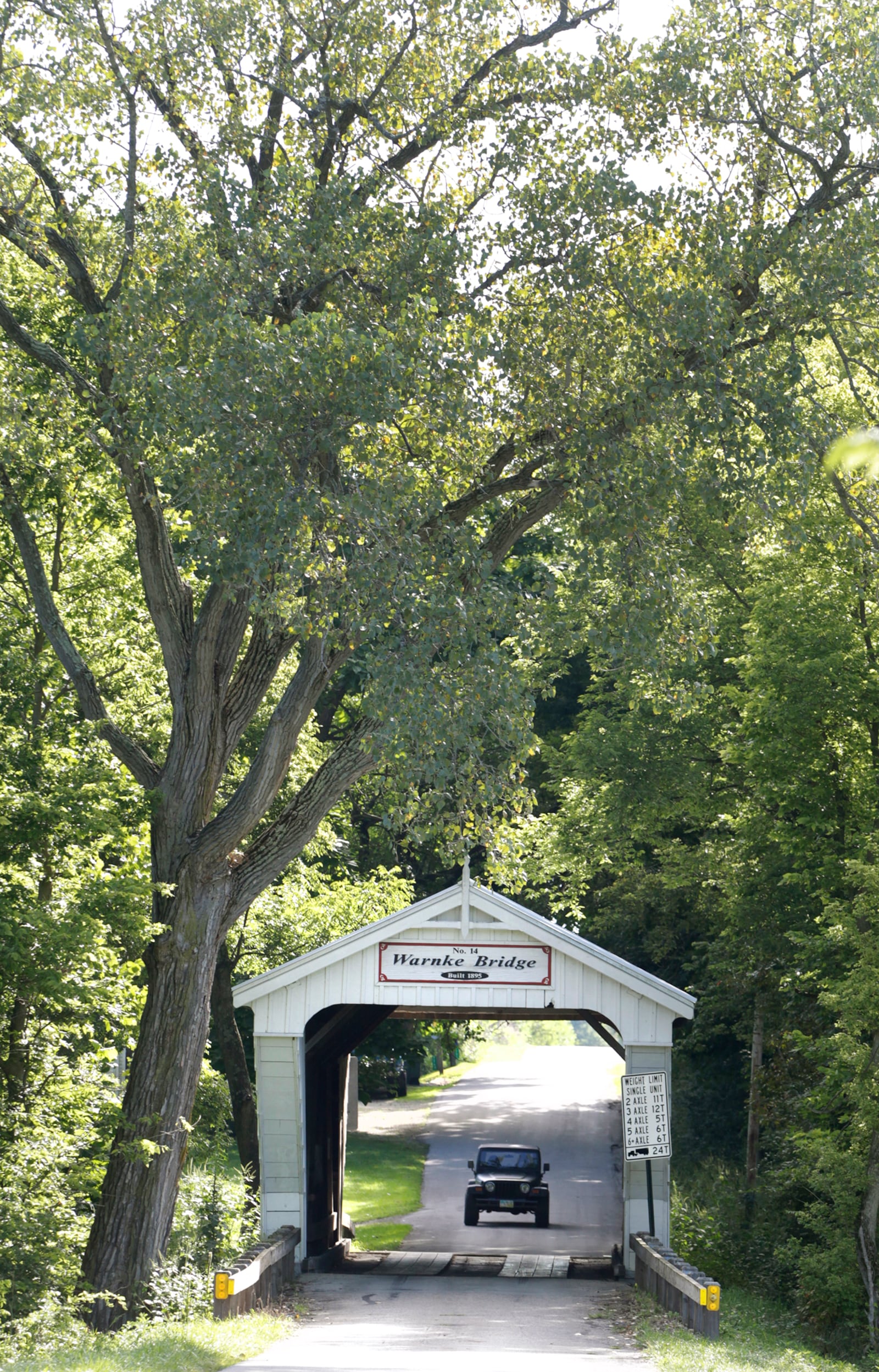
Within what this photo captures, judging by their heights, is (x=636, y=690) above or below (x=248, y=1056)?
above

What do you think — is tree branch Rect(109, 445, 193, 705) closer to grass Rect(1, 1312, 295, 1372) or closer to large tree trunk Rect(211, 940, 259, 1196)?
grass Rect(1, 1312, 295, 1372)

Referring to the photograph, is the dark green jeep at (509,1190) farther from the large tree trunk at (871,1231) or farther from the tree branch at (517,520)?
the tree branch at (517,520)

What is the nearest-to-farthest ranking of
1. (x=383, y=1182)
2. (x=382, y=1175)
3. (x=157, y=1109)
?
1. (x=157, y=1109)
2. (x=383, y=1182)
3. (x=382, y=1175)

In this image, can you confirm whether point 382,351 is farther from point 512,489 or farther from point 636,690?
point 636,690

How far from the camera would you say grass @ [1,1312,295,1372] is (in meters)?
9.22

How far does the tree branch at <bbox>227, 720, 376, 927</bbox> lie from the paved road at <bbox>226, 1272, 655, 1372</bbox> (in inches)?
160

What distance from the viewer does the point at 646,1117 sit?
15.8 meters

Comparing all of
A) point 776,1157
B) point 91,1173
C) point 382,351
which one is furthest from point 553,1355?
point 776,1157

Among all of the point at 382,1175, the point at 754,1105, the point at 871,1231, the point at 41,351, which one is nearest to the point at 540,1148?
the point at 382,1175

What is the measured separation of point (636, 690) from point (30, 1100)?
12.6 metres

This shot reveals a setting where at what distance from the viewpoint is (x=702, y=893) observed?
26047 mm

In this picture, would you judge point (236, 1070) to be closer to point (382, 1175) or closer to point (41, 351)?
point (382, 1175)

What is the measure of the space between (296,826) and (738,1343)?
615 centimetres

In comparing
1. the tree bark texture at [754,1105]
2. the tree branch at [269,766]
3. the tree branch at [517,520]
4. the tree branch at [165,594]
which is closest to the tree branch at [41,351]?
the tree branch at [165,594]
